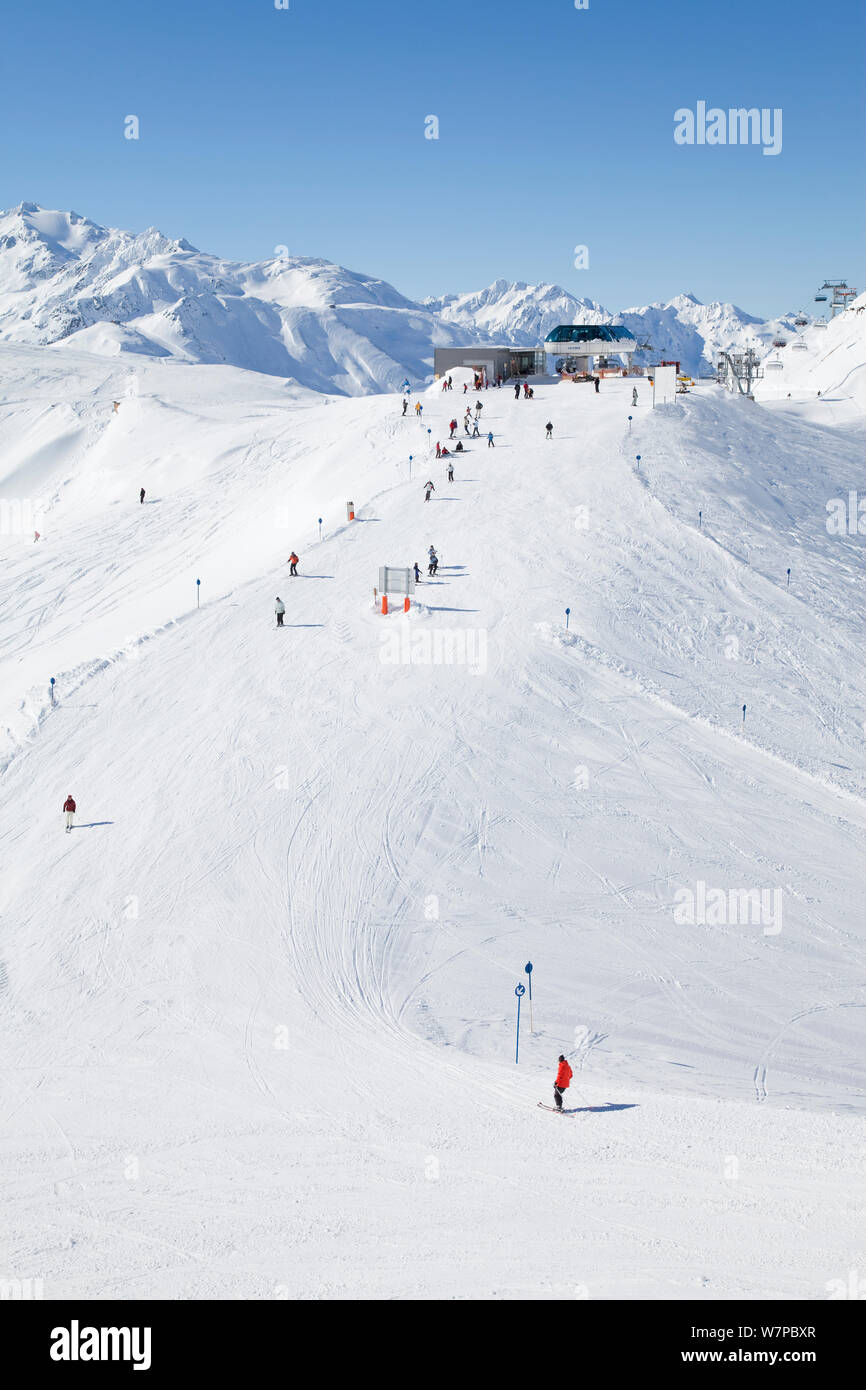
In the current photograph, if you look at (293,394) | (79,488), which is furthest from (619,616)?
(293,394)

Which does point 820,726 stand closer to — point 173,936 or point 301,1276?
point 173,936

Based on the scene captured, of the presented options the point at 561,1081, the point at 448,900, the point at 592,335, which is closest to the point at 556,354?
the point at 592,335

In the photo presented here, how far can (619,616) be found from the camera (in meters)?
28.4

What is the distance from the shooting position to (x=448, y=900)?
1792 centimetres

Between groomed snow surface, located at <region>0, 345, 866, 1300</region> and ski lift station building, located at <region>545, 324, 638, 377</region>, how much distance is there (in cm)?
2465

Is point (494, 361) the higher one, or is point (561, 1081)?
point (494, 361)

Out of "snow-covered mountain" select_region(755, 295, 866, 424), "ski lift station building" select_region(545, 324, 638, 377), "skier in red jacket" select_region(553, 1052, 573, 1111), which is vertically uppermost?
"snow-covered mountain" select_region(755, 295, 866, 424)

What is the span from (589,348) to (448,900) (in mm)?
51788

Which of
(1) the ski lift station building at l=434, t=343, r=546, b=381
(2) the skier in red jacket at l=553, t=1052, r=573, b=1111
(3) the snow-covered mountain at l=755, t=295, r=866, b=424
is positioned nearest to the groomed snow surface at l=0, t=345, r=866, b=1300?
(2) the skier in red jacket at l=553, t=1052, r=573, b=1111

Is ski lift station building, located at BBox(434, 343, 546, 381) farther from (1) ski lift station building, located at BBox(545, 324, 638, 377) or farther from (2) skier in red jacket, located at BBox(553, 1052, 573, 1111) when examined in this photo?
(2) skier in red jacket, located at BBox(553, 1052, 573, 1111)

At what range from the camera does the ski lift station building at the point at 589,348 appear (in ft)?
201

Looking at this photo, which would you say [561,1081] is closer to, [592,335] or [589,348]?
[589,348]

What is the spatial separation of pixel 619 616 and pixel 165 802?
46.4 feet

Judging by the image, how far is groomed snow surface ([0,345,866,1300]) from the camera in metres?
10.3
